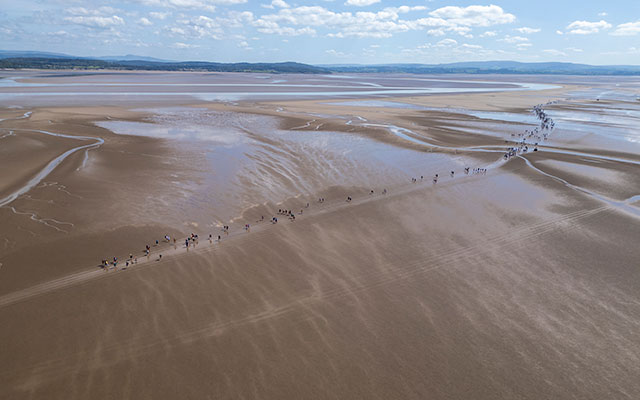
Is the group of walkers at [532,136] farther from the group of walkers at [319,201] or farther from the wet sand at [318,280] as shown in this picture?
the wet sand at [318,280]

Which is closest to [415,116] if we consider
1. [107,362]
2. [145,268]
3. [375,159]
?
[375,159]

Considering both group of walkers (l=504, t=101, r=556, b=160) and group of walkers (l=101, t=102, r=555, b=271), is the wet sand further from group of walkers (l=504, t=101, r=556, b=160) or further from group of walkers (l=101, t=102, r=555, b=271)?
group of walkers (l=504, t=101, r=556, b=160)

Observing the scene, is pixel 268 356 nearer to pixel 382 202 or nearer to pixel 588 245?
pixel 382 202

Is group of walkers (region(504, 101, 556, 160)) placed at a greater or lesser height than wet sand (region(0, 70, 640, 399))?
greater

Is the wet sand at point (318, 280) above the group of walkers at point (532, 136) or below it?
below

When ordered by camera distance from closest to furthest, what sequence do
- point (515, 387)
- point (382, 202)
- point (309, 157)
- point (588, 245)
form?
point (515, 387)
point (588, 245)
point (382, 202)
point (309, 157)

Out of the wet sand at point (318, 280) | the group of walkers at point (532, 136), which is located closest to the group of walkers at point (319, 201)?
the group of walkers at point (532, 136)

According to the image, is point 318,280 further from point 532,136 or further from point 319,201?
point 532,136

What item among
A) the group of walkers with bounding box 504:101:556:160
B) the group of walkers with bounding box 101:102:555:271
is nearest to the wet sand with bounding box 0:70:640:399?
the group of walkers with bounding box 101:102:555:271
